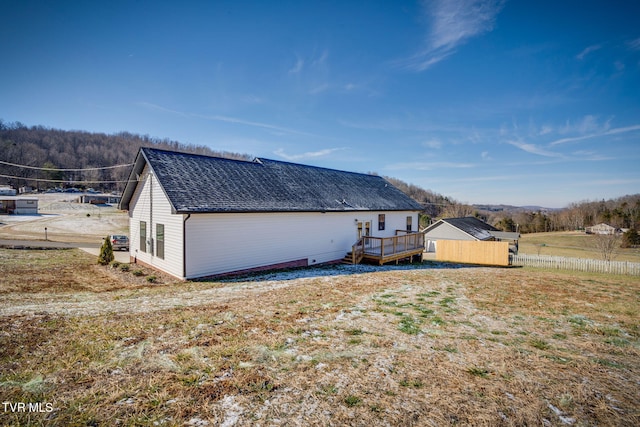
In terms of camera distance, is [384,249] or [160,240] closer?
[160,240]

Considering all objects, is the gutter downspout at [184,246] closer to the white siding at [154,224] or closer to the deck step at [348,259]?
the white siding at [154,224]

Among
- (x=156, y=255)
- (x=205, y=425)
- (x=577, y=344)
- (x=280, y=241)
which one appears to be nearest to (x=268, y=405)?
(x=205, y=425)

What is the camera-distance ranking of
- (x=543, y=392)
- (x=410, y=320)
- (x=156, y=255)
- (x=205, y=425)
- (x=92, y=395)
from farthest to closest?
(x=156, y=255) < (x=410, y=320) < (x=543, y=392) < (x=92, y=395) < (x=205, y=425)

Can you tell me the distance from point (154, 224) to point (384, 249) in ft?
42.5

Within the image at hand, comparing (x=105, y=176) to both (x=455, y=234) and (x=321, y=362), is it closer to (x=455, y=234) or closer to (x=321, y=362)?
(x=455, y=234)

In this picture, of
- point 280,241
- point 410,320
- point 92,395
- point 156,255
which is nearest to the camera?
point 92,395

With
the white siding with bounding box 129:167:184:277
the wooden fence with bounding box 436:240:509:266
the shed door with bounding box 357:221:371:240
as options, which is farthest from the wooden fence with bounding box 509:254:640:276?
the white siding with bounding box 129:167:184:277

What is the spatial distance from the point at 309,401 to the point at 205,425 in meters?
1.19

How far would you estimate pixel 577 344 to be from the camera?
17.9 ft

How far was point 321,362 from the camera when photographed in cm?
446

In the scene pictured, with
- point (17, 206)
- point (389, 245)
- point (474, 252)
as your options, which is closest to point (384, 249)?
point (389, 245)

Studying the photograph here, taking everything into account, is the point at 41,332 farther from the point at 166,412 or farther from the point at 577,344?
the point at 577,344

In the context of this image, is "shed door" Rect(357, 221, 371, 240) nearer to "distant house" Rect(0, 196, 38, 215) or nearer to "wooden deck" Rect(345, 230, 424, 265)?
"wooden deck" Rect(345, 230, 424, 265)

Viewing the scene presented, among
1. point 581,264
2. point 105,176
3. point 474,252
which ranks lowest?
point 581,264
